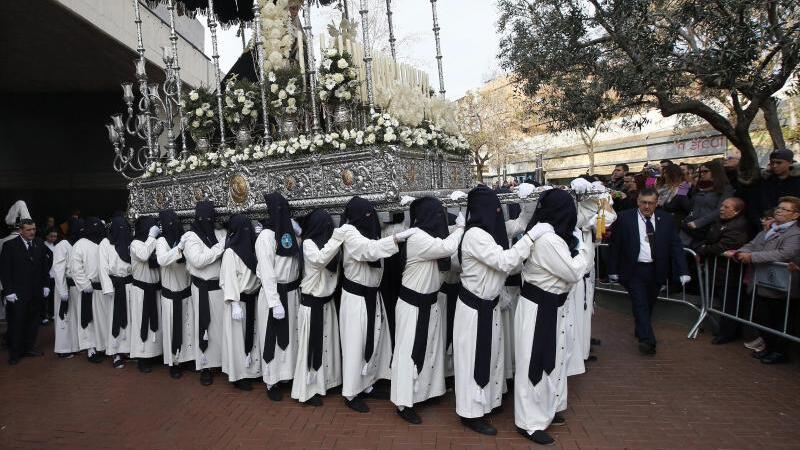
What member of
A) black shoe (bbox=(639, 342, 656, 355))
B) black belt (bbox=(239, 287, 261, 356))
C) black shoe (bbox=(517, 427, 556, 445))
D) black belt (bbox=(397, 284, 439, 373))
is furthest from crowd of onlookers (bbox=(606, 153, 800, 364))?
black belt (bbox=(239, 287, 261, 356))

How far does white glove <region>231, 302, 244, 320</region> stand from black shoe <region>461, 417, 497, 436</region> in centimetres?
263

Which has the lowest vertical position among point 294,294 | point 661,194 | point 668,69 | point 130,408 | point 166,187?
point 130,408

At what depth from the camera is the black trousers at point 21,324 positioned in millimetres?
7367

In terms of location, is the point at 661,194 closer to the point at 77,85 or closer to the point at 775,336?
the point at 775,336

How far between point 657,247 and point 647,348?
49.7 inches

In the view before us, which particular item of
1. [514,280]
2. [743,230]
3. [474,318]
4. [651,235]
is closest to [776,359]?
Result: [743,230]

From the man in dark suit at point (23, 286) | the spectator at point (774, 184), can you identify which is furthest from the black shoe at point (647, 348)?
the man in dark suit at point (23, 286)

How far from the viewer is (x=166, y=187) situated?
7.82 meters

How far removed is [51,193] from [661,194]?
17.4 m

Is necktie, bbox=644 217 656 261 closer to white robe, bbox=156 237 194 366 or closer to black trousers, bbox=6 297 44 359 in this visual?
white robe, bbox=156 237 194 366

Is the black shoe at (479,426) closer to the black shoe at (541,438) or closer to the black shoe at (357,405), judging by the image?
the black shoe at (541,438)

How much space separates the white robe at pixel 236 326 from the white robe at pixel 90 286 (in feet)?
8.96

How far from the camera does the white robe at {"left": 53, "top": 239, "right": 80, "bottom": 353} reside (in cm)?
754

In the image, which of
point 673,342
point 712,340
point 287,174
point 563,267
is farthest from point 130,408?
point 712,340
